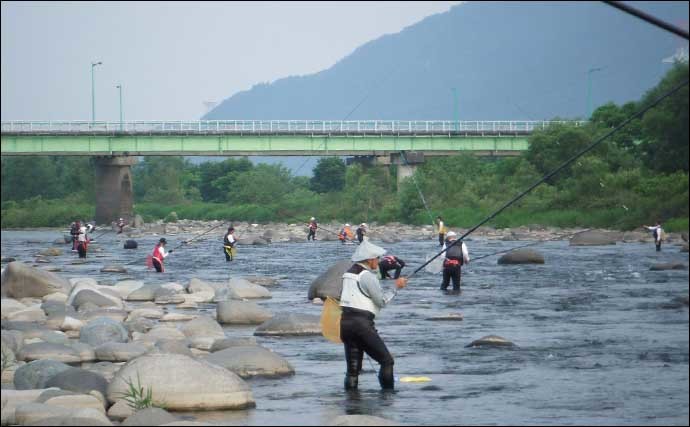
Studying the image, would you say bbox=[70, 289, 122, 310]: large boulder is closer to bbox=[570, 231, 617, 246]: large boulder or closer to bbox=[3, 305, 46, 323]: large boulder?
bbox=[3, 305, 46, 323]: large boulder

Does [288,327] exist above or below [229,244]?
below

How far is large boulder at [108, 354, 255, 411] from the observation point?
1204cm

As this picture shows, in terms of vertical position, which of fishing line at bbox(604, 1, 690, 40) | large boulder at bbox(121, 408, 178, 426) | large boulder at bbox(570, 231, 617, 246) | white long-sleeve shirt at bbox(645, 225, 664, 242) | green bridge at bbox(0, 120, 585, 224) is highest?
green bridge at bbox(0, 120, 585, 224)

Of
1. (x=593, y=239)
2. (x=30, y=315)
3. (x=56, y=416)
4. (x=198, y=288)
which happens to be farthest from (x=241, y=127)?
(x=56, y=416)

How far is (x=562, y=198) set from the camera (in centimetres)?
5309

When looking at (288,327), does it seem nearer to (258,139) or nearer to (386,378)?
(386,378)

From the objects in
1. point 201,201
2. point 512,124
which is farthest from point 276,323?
point 201,201

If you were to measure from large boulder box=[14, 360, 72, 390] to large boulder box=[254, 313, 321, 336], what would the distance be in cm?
641

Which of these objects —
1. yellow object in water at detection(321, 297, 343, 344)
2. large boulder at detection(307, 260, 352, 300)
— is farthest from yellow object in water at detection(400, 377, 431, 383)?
large boulder at detection(307, 260, 352, 300)

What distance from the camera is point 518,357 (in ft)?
54.1

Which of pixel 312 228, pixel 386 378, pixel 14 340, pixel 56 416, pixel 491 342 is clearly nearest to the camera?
pixel 56 416

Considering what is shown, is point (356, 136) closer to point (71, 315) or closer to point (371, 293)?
point (71, 315)

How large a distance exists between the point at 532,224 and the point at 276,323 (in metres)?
47.1

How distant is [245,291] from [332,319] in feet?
44.9
